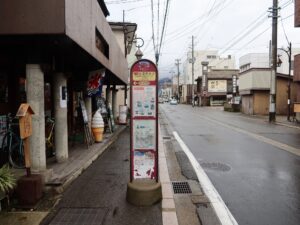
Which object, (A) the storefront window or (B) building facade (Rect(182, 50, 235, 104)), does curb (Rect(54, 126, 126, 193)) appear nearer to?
(A) the storefront window

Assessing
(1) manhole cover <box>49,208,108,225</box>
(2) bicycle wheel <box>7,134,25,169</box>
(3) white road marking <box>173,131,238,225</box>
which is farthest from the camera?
(2) bicycle wheel <box>7,134,25,169</box>

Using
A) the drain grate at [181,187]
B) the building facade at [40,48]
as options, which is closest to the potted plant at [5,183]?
the building facade at [40,48]

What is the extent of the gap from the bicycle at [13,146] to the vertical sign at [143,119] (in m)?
3.18

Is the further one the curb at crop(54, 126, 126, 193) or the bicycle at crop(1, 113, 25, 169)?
the bicycle at crop(1, 113, 25, 169)

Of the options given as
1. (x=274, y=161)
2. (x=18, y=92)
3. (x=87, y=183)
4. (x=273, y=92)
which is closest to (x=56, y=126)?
(x=18, y=92)

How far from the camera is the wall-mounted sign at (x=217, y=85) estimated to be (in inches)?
2704

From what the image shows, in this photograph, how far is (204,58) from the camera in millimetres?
103250

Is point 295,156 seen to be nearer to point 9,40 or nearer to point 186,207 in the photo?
point 186,207

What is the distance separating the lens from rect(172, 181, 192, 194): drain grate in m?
6.50

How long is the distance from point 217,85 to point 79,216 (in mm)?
65962

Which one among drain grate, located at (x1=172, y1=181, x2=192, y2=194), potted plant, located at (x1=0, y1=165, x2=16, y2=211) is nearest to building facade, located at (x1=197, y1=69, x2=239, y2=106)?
drain grate, located at (x1=172, y1=181, x2=192, y2=194)

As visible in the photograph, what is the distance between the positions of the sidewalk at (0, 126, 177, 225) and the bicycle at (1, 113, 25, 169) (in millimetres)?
736

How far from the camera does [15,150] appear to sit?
25.0ft

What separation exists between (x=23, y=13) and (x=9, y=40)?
2.50ft
